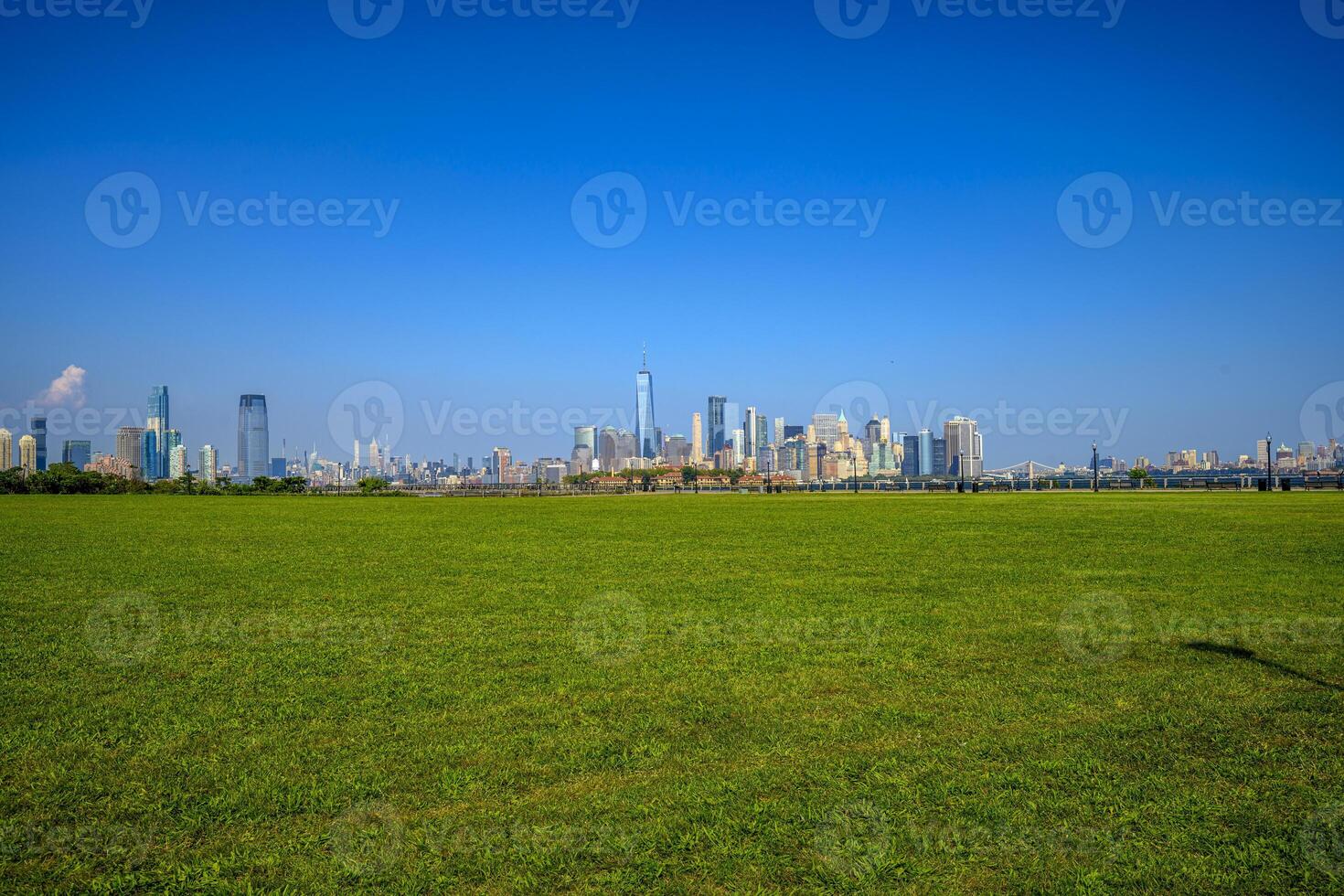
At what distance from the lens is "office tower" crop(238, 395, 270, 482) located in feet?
501

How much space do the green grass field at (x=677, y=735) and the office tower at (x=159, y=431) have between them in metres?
134

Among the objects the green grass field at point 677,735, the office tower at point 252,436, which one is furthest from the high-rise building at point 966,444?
the green grass field at point 677,735

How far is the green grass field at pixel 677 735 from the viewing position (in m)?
3.83

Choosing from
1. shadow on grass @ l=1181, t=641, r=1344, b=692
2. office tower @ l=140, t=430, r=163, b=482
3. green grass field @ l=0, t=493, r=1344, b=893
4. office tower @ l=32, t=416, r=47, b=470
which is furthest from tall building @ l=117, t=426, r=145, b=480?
shadow on grass @ l=1181, t=641, r=1344, b=692

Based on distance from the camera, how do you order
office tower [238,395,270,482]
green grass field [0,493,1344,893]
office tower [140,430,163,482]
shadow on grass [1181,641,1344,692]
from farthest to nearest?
office tower [238,395,270,482]
office tower [140,430,163,482]
shadow on grass [1181,641,1344,692]
green grass field [0,493,1344,893]

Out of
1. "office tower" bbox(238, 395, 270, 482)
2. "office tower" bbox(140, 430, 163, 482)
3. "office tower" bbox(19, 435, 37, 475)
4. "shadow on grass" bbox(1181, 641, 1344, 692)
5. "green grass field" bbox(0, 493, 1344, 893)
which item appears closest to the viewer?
"green grass field" bbox(0, 493, 1344, 893)

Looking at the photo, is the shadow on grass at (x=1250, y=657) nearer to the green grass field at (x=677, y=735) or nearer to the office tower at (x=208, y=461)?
the green grass field at (x=677, y=735)

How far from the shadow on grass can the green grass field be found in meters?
0.05

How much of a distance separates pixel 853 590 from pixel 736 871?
828cm

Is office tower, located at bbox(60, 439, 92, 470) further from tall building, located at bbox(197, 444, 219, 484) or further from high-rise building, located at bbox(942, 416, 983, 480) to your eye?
high-rise building, located at bbox(942, 416, 983, 480)

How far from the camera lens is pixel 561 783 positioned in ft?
15.4

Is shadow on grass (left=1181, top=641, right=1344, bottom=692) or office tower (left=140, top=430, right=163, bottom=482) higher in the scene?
office tower (left=140, top=430, right=163, bottom=482)

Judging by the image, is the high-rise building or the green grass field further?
the high-rise building

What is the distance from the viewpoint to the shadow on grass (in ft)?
21.8
